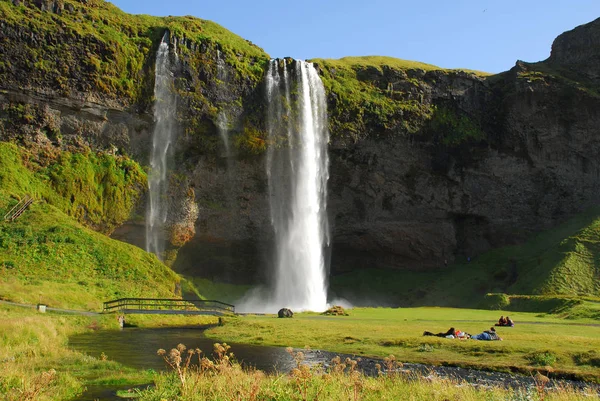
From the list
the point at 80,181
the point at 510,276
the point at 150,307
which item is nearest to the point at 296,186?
the point at 80,181

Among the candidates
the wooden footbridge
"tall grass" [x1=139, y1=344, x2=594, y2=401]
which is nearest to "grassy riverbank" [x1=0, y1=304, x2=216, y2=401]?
"tall grass" [x1=139, y1=344, x2=594, y2=401]

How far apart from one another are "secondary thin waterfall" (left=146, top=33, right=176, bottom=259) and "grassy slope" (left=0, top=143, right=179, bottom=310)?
23.8 feet

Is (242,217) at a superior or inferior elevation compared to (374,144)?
inferior

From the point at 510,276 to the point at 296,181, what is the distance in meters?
26.9

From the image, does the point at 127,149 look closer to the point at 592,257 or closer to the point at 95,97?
the point at 95,97

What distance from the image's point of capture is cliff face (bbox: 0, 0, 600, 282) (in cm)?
5631

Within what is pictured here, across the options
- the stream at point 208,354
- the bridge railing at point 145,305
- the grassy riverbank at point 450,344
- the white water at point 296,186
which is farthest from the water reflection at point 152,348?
the white water at point 296,186

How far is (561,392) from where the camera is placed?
468 inches

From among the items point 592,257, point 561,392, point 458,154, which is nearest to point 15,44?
point 458,154

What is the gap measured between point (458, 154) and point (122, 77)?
41473 mm

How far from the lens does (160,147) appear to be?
60531 millimetres

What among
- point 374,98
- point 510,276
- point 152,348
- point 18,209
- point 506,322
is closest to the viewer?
point 152,348

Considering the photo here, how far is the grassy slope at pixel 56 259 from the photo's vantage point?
128 feet

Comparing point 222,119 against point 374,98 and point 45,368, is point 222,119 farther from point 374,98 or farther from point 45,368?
point 45,368
